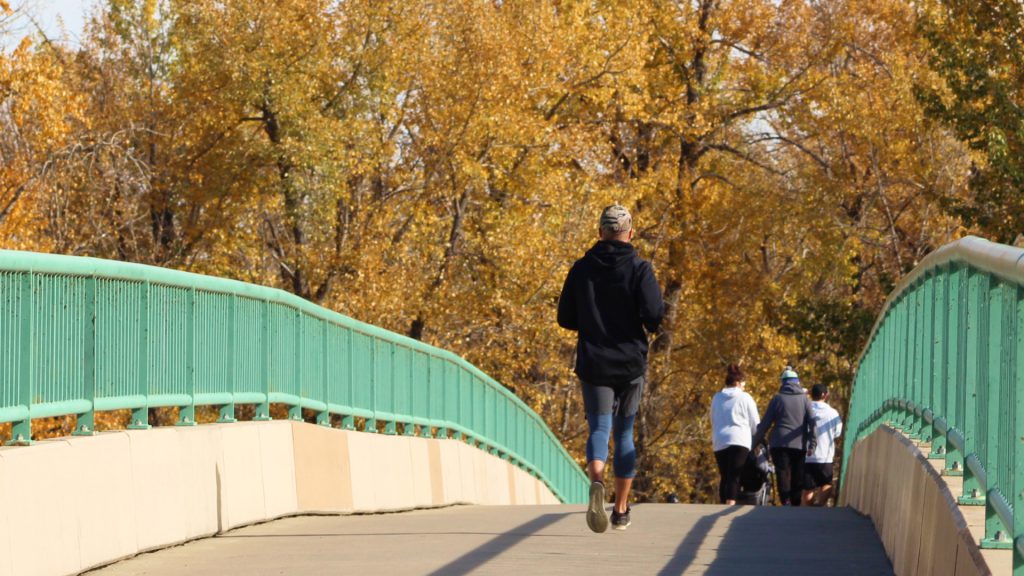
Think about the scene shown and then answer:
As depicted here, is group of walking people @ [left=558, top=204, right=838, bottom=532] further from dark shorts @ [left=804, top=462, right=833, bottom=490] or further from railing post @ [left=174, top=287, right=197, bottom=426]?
dark shorts @ [left=804, top=462, right=833, bottom=490]

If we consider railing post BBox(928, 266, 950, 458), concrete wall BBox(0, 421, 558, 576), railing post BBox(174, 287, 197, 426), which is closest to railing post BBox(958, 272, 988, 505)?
railing post BBox(928, 266, 950, 458)

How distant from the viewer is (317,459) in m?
12.0

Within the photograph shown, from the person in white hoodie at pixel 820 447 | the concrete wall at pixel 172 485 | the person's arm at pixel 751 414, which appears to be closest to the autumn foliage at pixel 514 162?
the person in white hoodie at pixel 820 447

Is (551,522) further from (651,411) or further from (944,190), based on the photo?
(651,411)

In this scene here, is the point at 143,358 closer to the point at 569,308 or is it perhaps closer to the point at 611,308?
the point at 569,308

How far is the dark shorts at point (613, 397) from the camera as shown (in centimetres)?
959

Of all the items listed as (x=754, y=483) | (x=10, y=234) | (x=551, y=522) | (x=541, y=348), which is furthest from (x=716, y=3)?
(x=551, y=522)

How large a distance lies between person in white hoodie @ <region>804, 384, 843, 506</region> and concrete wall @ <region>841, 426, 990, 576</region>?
21.7ft

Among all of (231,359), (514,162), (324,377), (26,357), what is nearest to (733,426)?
(324,377)

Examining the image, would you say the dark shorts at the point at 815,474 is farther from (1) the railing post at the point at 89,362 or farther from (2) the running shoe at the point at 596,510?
(1) the railing post at the point at 89,362

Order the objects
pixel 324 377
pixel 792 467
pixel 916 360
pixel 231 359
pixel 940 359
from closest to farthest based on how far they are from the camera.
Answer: pixel 940 359
pixel 916 360
pixel 231 359
pixel 324 377
pixel 792 467

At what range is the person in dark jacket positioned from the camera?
1817 centimetres

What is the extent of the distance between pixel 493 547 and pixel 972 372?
363 centimetres

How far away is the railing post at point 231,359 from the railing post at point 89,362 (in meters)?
2.36
